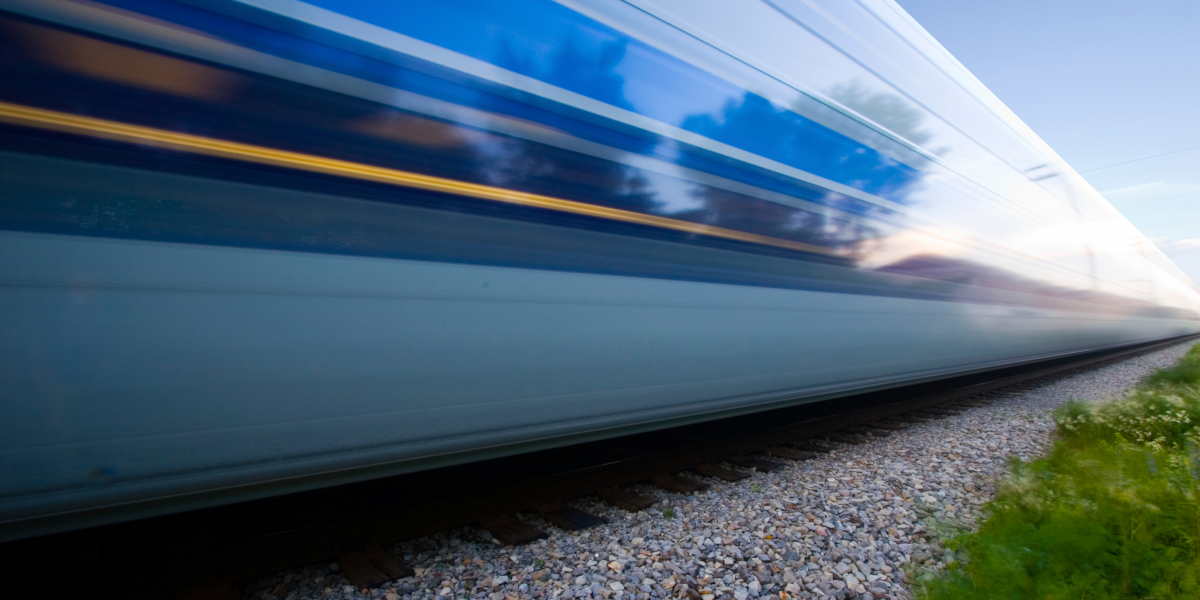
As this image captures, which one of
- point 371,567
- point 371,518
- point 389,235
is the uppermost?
point 389,235

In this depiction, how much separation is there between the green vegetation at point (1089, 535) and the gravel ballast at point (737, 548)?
0.22m

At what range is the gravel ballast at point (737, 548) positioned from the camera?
2385mm

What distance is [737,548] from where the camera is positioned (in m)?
2.73

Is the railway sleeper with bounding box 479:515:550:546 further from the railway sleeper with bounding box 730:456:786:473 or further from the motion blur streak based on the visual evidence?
the railway sleeper with bounding box 730:456:786:473

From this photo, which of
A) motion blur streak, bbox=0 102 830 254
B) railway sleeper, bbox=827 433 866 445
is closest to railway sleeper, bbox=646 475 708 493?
motion blur streak, bbox=0 102 830 254

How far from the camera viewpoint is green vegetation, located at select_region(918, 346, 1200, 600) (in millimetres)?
2152

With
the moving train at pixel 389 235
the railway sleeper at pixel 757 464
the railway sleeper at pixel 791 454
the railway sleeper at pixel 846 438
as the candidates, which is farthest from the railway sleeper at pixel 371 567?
the railway sleeper at pixel 846 438

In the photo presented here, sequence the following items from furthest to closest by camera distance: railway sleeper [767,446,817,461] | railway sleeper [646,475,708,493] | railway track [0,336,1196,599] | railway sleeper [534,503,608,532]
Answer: railway sleeper [767,446,817,461], railway sleeper [646,475,708,493], railway sleeper [534,503,608,532], railway track [0,336,1196,599]

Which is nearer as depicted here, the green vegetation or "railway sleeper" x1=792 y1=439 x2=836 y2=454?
the green vegetation

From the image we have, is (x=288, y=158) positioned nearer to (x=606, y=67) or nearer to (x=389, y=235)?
(x=389, y=235)

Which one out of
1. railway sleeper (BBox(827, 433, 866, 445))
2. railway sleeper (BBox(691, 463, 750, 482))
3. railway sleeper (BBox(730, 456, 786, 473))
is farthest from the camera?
railway sleeper (BBox(827, 433, 866, 445))

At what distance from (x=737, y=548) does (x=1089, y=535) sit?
4.24 feet

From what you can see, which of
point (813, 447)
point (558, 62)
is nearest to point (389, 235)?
point (558, 62)

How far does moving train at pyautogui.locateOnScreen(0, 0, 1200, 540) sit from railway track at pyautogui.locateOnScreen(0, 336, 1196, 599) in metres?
0.51
